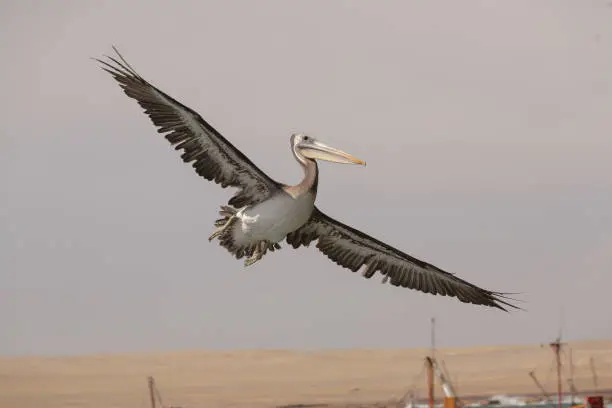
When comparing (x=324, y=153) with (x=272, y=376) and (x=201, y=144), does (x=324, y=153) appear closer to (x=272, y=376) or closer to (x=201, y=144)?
(x=201, y=144)

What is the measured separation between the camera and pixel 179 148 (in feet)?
80.3

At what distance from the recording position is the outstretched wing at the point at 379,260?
87.9 ft

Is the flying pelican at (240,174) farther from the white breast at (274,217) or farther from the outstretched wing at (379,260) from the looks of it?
the outstretched wing at (379,260)

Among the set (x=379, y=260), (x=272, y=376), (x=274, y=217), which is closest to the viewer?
(x=274, y=217)

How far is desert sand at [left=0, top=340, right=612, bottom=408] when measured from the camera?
204ft

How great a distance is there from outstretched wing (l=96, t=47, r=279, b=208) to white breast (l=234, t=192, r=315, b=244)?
0.33 meters

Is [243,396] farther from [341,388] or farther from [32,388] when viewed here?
[32,388]

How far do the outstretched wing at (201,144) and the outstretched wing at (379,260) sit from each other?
243 centimetres

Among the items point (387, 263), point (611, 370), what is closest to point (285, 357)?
point (611, 370)

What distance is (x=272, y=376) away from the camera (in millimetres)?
71750

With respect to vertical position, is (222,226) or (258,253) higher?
(222,226)

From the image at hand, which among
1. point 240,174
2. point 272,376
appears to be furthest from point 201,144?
point 272,376

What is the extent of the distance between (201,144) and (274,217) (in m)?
1.91

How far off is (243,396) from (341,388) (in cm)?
459
